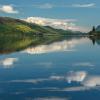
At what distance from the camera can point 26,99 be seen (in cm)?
2161

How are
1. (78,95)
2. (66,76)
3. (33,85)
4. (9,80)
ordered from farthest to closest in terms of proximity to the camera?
(66,76) → (9,80) → (33,85) → (78,95)

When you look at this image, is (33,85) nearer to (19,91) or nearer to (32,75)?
(19,91)

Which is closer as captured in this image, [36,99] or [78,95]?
[36,99]

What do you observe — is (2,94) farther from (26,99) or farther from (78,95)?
(78,95)

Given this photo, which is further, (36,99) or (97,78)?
(97,78)

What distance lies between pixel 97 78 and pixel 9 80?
22.0 feet

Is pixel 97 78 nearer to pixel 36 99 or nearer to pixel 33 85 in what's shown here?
pixel 33 85

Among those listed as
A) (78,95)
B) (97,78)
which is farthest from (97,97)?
(97,78)


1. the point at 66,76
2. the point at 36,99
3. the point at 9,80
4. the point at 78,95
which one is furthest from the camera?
the point at 66,76

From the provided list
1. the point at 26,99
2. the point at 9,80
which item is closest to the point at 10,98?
the point at 26,99

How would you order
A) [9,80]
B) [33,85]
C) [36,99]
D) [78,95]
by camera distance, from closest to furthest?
[36,99] → [78,95] → [33,85] → [9,80]

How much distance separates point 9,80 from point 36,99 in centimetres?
814

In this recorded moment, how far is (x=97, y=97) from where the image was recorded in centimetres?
2223

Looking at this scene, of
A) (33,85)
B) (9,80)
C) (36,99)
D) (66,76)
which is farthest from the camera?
(66,76)
